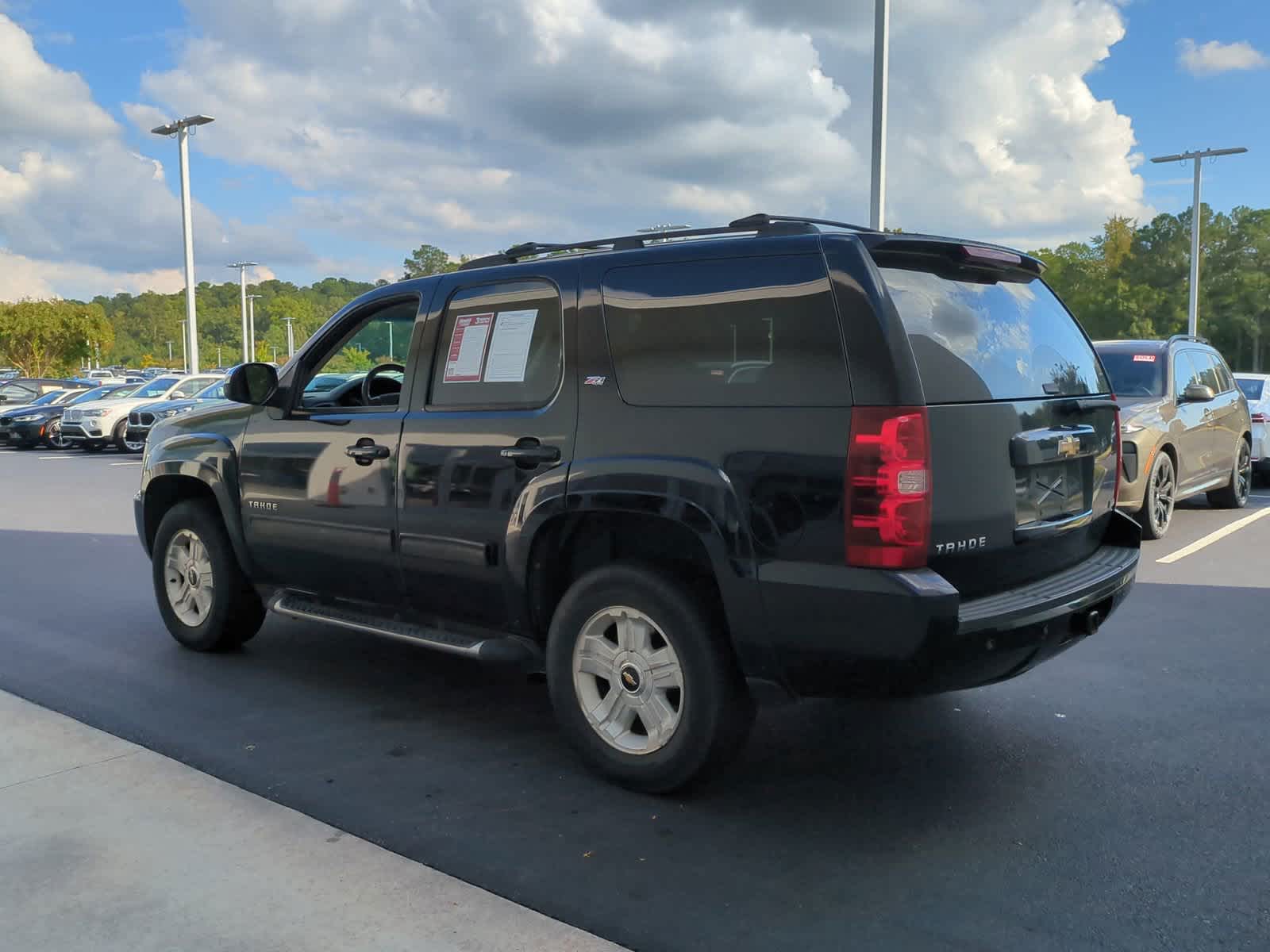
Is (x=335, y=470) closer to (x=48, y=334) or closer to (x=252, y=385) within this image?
(x=252, y=385)

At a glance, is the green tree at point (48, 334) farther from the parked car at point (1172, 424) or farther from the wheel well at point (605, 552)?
the wheel well at point (605, 552)

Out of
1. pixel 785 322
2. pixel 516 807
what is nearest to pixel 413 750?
pixel 516 807

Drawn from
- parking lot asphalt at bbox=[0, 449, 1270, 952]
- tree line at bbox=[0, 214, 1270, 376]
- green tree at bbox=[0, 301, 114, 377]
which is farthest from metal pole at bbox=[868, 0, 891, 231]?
green tree at bbox=[0, 301, 114, 377]

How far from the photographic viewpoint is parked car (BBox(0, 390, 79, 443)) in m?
24.9

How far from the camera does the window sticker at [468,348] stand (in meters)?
4.60

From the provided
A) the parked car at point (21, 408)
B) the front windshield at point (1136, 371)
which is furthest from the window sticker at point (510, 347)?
the parked car at point (21, 408)

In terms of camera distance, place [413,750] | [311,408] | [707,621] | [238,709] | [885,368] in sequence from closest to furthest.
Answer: [885,368], [707,621], [413,750], [238,709], [311,408]

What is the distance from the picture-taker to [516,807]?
385 centimetres

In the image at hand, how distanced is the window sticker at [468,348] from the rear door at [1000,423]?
1.72m

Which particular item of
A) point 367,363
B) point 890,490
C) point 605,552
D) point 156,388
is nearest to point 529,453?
point 605,552

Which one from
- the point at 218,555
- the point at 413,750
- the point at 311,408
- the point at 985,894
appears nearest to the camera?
the point at 985,894

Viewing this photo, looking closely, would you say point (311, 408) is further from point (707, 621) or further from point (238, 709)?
point (707, 621)

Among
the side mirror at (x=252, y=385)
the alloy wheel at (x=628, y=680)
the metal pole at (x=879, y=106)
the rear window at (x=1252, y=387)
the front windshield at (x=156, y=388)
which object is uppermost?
the metal pole at (x=879, y=106)

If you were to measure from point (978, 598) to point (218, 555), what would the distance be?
12.6 ft
